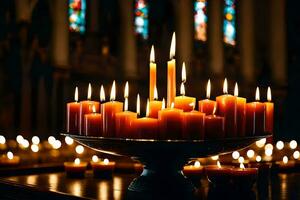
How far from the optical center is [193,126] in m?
1.67

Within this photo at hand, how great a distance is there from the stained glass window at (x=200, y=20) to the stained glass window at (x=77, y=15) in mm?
3033

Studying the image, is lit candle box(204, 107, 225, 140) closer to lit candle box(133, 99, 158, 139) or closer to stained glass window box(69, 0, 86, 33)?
lit candle box(133, 99, 158, 139)

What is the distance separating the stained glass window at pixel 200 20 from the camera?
41.5ft

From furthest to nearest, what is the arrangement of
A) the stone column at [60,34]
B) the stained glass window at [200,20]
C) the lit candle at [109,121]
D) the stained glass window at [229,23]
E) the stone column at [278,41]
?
the stained glass window at [229,23] < the stone column at [278,41] < the stained glass window at [200,20] < the stone column at [60,34] < the lit candle at [109,121]

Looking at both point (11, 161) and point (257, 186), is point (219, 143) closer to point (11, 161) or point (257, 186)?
point (257, 186)

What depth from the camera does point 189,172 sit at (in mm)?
2102

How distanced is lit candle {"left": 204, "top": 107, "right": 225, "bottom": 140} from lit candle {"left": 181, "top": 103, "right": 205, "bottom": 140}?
0.03 m

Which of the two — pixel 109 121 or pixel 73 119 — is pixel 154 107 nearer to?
pixel 109 121

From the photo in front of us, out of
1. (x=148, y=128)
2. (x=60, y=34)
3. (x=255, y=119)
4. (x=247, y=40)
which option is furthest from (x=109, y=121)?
(x=247, y=40)

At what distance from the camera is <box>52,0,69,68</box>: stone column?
9234 mm

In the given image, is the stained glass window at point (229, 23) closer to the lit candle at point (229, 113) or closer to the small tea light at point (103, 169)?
the small tea light at point (103, 169)

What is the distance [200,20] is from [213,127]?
11229mm

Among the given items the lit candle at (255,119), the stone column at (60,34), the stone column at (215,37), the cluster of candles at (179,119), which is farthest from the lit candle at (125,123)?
the stone column at (215,37)

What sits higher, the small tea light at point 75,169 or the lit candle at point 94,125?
the lit candle at point 94,125
